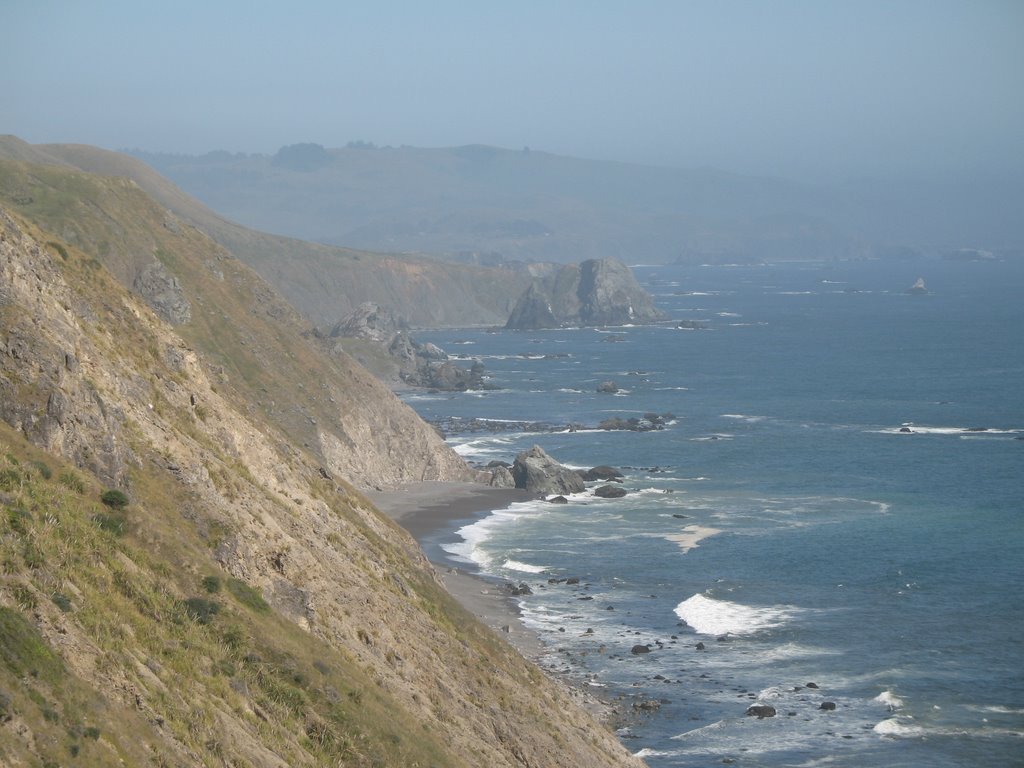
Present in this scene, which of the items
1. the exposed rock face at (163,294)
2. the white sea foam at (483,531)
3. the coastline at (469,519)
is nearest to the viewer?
the coastline at (469,519)

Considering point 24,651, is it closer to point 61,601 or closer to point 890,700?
point 61,601

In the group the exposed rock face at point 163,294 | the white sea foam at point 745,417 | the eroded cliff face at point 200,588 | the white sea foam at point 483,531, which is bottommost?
the white sea foam at point 483,531

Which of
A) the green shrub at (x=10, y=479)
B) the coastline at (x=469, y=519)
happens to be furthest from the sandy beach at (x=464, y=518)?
the green shrub at (x=10, y=479)

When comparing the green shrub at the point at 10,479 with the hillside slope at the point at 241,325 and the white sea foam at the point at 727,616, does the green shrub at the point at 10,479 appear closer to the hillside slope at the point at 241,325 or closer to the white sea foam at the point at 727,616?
the white sea foam at the point at 727,616

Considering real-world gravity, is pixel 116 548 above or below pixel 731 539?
above

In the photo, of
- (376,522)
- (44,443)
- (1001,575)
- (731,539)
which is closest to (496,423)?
(731,539)

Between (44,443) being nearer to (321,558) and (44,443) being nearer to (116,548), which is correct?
(116,548)

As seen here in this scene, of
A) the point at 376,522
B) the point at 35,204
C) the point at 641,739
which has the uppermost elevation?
the point at 35,204
